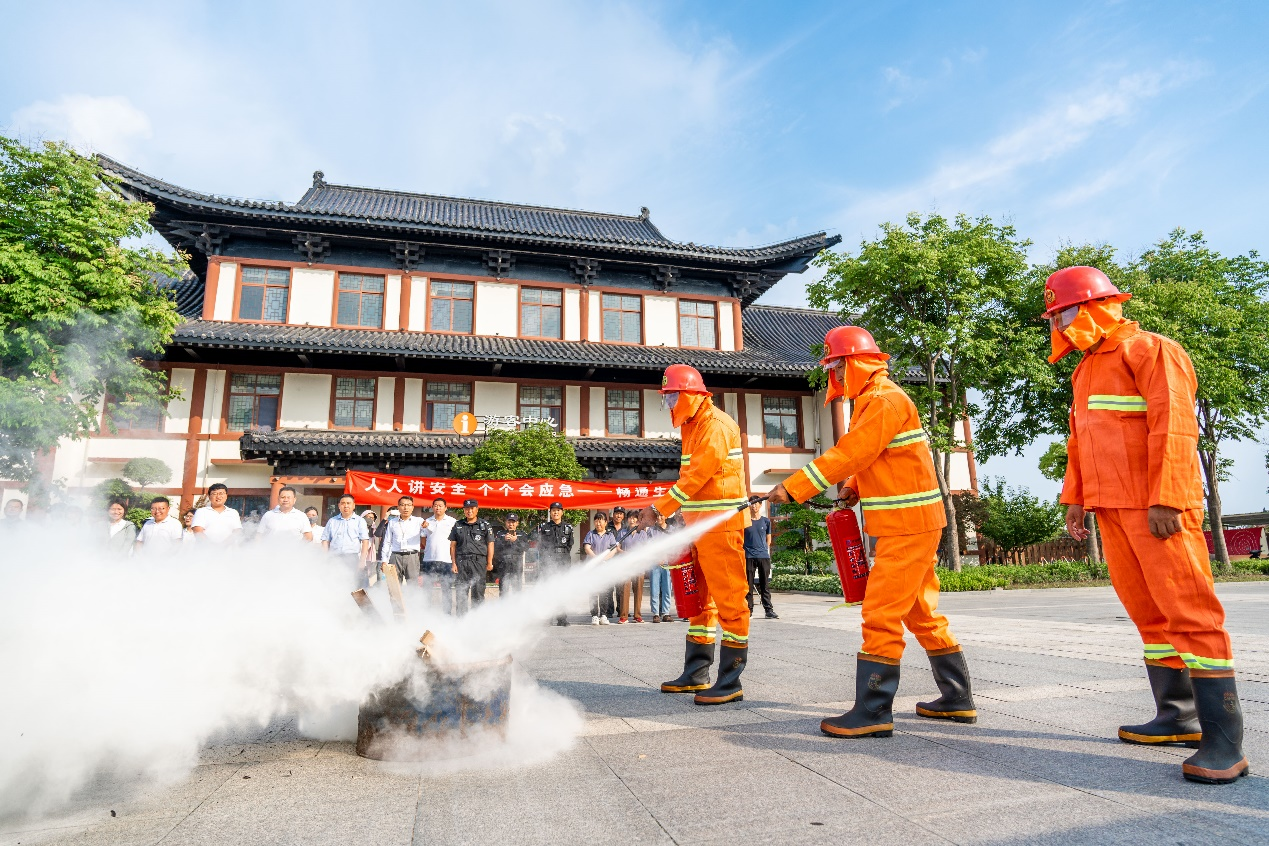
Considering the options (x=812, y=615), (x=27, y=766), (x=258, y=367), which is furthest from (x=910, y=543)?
(x=258, y=367)

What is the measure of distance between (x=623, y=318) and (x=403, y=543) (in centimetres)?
1273

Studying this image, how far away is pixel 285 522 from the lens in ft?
27.8

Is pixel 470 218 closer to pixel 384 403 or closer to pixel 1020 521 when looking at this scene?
pixel 384 403

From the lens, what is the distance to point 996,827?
2.44 m

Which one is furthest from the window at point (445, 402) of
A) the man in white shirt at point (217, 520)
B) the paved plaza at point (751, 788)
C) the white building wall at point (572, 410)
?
the paved plaza at point (751, 788)

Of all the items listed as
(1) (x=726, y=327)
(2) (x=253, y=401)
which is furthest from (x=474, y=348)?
(1) (x=726, y=327)

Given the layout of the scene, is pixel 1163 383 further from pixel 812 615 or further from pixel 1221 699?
pixel 812 615

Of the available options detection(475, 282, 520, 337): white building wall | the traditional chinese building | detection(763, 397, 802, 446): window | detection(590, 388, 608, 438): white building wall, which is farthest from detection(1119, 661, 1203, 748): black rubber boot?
detection(475, 282, 520, 337): white building wall

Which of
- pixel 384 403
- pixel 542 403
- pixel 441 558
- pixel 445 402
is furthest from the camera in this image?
pixel 542 403

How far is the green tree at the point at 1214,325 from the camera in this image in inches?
723

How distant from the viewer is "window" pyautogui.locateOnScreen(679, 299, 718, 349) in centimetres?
2180

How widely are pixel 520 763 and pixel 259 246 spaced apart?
19.4 m

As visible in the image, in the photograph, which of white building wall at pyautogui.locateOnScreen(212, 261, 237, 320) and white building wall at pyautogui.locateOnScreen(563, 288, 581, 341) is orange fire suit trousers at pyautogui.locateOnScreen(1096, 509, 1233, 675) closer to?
white building wall at pyautogui.locateOnScreen(563, 288, 581, 341)

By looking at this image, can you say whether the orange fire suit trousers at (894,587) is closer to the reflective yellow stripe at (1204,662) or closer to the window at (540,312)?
the reflective yellow stripe at (1204,662)
